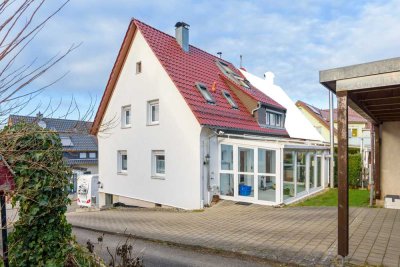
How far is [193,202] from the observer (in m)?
13.8

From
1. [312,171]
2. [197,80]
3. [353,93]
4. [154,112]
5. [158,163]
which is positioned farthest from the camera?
[312,171]

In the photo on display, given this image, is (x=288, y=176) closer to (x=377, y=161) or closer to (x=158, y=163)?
(x=377, y=161)

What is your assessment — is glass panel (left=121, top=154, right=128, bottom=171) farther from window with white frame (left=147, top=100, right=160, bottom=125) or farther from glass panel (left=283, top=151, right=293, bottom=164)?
glass panel (left=283, top=151, right=293, bottom=164)

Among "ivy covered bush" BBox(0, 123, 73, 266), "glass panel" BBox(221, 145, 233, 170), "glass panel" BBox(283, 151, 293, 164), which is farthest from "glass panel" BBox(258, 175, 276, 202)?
"ivy covered bush" BBox(0, 123, 73, 266)

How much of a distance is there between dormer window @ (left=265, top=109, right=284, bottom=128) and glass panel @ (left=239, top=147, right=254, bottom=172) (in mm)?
5318

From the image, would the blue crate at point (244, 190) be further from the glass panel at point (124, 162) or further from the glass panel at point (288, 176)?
the glass panel at point (124, 162)

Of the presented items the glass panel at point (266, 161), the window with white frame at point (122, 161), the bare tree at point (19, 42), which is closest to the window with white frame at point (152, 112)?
the window with white frame at point (122, 161)

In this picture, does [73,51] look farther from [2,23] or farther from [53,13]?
[2,23]

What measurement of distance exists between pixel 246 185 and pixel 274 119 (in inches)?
283

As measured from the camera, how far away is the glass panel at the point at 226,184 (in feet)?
46.2

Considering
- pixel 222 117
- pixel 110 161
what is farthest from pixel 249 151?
pixel 110 161

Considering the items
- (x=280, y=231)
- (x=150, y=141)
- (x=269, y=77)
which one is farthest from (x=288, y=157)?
(x=269, y=77)

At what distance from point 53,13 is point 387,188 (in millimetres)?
13310

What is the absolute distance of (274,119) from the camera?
1967 cm
